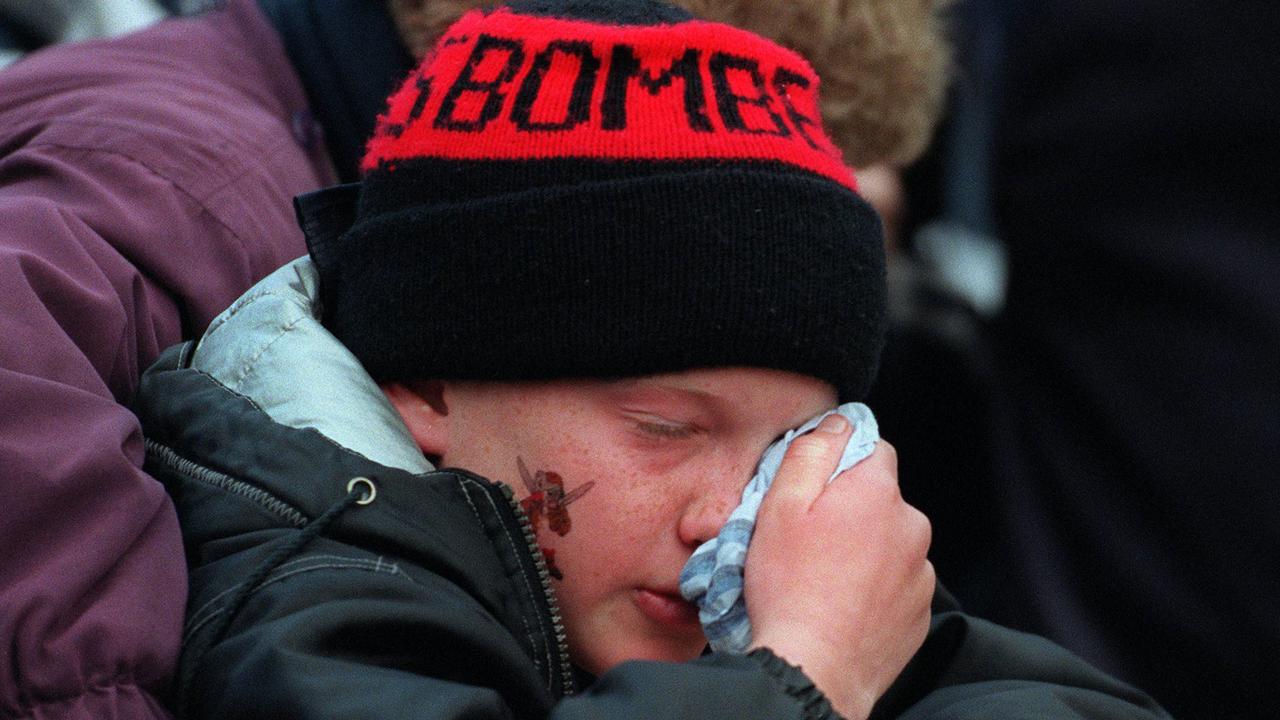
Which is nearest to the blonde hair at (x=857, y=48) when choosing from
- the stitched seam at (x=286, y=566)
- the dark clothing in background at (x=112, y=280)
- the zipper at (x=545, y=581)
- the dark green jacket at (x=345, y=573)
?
the dark clothing in background at (x=112, y=280)

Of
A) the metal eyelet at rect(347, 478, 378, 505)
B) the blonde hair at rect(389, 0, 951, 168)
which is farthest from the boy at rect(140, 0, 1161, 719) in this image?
the blonde hair at rect(389, 0, 951, 168)

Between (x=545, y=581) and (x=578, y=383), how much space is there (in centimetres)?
24

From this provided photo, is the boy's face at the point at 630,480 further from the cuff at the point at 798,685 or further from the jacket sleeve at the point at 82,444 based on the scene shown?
the jacket sleeve at the point at 82,444

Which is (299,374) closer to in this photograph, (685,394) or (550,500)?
(550,500)

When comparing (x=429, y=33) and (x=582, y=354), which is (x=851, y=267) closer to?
(x=582, y=354)

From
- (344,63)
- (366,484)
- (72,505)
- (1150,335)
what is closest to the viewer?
(72,505)

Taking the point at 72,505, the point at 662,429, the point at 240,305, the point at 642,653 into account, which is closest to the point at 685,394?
the point at 662,429

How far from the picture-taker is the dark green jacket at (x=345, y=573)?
1.32m

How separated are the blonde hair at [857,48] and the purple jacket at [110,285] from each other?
36 cm

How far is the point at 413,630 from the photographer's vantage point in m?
1.37

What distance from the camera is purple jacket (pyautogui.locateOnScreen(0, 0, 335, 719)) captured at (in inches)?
51.4

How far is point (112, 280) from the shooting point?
163 cm

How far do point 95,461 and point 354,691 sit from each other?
1.17ft

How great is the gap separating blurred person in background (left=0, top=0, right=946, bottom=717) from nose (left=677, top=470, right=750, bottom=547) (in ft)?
1.86
